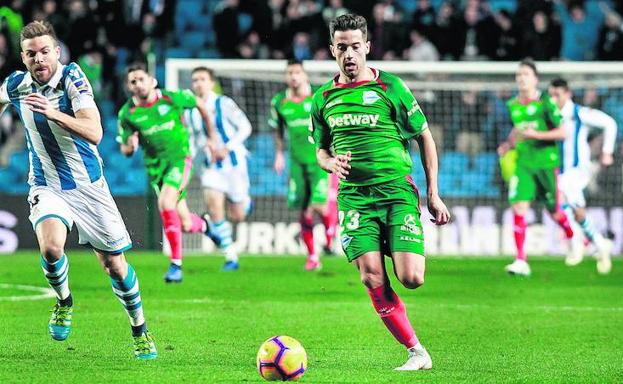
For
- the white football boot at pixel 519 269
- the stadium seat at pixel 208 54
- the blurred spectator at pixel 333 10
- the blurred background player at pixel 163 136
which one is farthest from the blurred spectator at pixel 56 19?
the white football boot at pixel 519 269

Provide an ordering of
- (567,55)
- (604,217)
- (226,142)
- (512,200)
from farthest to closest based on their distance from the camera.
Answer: (567,55), (604,217), (226,142), (512,200)

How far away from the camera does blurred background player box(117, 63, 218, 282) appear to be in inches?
537

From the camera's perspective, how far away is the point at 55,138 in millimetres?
8109

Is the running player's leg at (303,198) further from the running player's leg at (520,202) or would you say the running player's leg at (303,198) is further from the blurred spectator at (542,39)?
the blurred spectator at (542,39)

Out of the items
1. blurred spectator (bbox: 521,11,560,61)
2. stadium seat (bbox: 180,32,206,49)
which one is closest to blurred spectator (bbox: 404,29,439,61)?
blurred spectator (bbox: 521,11,560,61)

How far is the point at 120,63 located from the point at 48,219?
48.6ft

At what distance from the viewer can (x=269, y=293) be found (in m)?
13.2

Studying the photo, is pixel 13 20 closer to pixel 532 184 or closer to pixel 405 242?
pixel 532 184

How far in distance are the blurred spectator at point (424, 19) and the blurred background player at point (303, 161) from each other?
5.50 meters

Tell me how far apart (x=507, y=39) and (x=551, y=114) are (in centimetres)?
618

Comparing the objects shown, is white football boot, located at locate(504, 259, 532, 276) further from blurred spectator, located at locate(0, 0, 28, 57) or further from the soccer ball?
blurred spectator, located at locate(0, 0, 28, 57)

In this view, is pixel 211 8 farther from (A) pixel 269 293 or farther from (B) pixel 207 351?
(B) pixel 207 351

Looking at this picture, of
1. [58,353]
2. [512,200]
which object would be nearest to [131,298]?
[58,353]

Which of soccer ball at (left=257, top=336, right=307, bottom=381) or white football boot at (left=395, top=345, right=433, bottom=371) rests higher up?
soccer ball at (left=257, top=336, right=307, bottom=381)
